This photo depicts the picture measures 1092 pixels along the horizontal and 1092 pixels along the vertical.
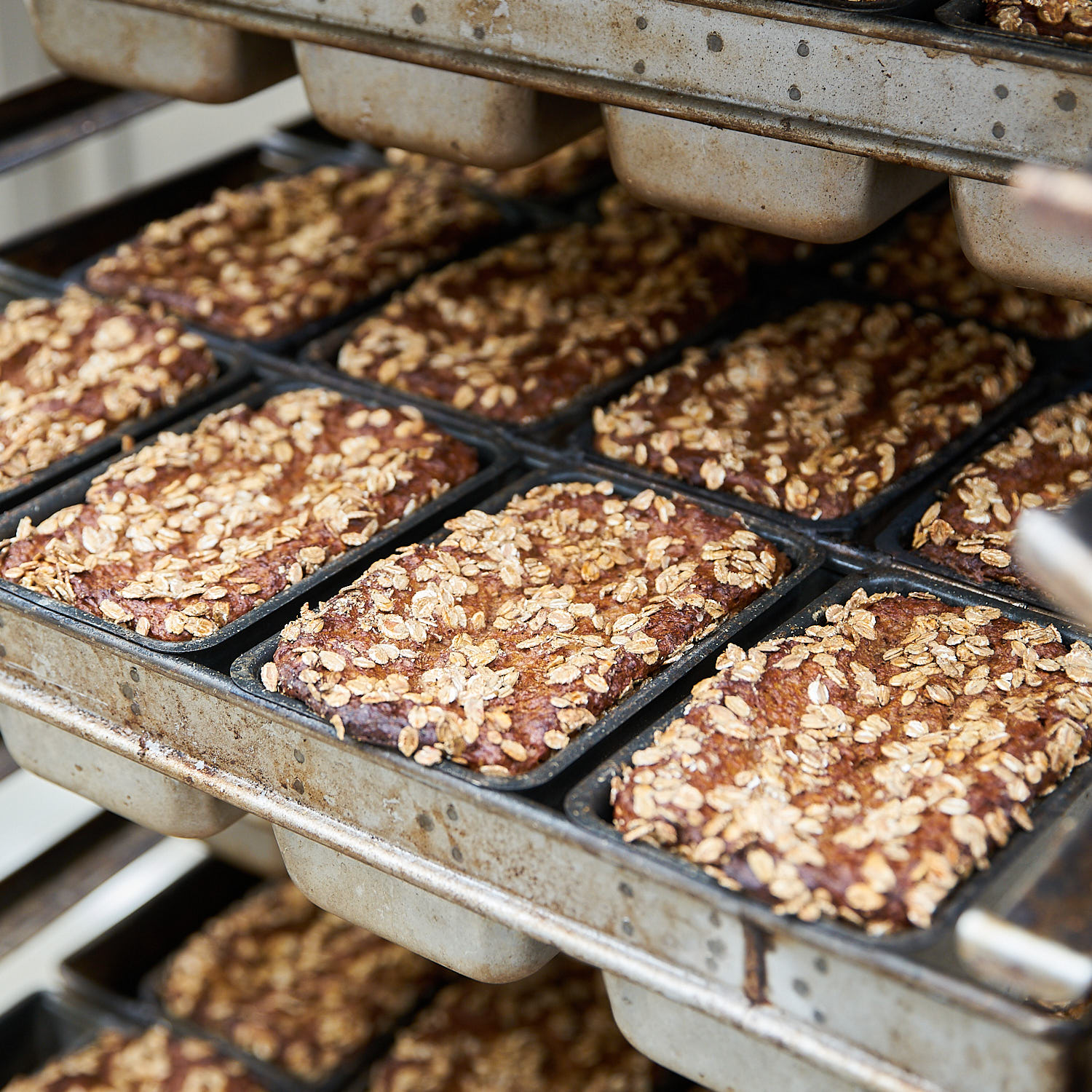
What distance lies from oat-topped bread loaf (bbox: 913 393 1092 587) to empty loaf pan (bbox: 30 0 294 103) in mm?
1152

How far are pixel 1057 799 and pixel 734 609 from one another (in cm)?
47

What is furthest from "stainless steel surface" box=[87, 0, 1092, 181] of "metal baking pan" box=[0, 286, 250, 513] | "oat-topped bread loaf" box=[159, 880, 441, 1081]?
"oat-topped bread loaf" box=[159, 880, 441, 1081]

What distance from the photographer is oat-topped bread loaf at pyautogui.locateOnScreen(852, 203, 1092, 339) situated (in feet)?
7.80

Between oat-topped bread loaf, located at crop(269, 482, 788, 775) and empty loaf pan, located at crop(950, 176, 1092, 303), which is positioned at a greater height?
empty loaf pan, located at crop(950, 176, 1092, 303)

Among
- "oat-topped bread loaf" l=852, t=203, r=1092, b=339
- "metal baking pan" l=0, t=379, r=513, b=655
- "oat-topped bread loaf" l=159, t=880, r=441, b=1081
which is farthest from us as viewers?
"oat-topped bread loaf" l=159, t=880, r=441, b=1081

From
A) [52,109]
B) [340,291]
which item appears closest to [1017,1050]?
[340,291]

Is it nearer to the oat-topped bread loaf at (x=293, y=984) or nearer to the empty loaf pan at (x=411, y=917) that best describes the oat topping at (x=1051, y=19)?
the empty loaf pan at (x=411, y=917)

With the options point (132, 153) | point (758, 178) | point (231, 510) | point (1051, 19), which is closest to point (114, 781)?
point (231, 510)

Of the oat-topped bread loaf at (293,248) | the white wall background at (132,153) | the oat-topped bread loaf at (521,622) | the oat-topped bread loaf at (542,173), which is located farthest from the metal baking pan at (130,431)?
the white wall background at (132,153)

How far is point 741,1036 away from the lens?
145 centimetres

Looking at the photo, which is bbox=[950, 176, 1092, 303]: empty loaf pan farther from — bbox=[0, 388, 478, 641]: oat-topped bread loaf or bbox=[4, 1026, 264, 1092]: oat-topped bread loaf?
bbox=[4, 1026, 264, 1092]: oat-topped bread loaf

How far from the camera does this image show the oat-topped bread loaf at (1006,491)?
1827 millimetres

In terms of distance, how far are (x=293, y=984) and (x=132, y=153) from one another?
2.78 meters

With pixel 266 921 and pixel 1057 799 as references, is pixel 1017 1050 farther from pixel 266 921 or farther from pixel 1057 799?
pixel 266 921
